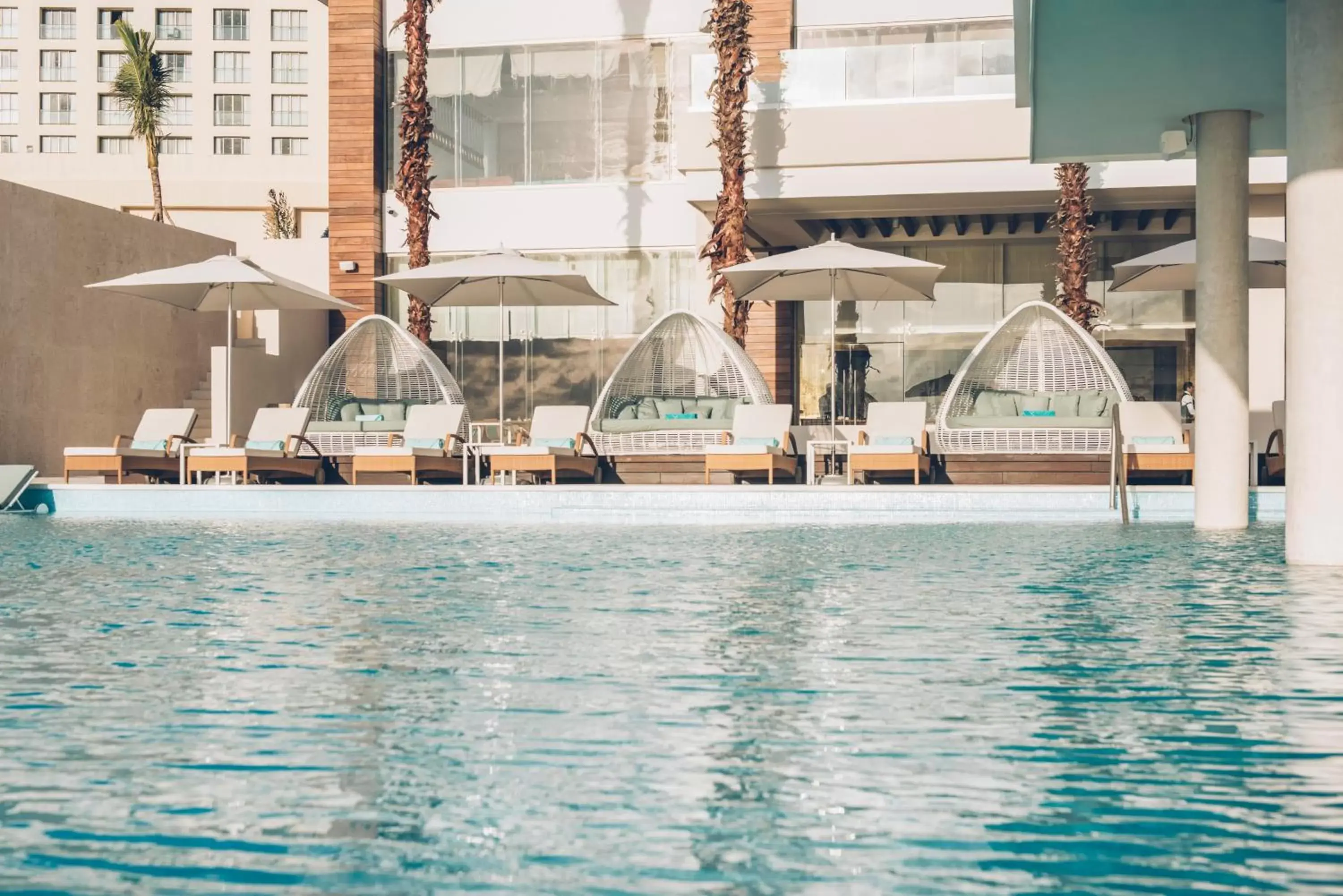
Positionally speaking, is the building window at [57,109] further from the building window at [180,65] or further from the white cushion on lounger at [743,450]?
the white cushion on lounger at [743,450]

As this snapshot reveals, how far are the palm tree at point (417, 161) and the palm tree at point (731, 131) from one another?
4.14m

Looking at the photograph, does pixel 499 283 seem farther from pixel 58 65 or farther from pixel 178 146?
pixel 58 65

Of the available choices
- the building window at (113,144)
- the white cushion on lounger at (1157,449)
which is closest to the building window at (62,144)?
the building window at (113,144)

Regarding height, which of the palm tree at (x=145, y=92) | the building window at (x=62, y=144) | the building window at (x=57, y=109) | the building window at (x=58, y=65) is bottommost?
the palm tree at (x=145, y=92)

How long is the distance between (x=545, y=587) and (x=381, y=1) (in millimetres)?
18398

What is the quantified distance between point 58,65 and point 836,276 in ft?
217

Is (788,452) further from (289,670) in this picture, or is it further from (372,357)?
(289,670)

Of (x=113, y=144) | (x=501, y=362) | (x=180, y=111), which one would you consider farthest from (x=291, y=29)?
(x=501, y=362)

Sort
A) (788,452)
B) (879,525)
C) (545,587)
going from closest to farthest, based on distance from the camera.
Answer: (545,587), (879,525), (788,452)

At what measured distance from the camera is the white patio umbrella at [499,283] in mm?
16500

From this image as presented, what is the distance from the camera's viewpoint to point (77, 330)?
19.6 metres

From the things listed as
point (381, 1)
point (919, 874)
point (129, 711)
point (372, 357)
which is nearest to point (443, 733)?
point (129, 711)

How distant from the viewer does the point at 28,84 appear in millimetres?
71875

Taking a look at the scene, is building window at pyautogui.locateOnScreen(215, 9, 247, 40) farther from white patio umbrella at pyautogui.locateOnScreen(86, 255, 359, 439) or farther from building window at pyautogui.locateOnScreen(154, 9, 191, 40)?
white patio umbrella at pyautogui.locateOnScreen(86, 255, 359, 439)
